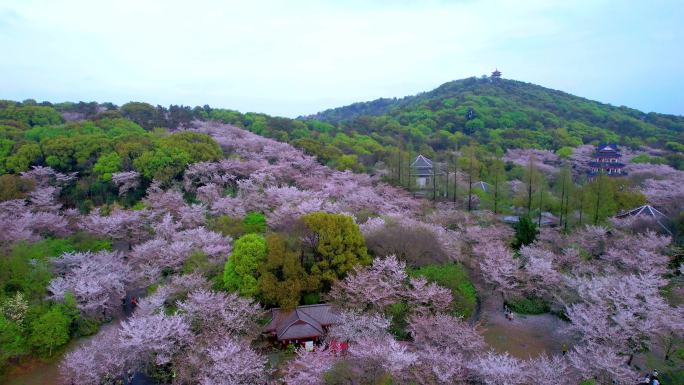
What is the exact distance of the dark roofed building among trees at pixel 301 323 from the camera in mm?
12445

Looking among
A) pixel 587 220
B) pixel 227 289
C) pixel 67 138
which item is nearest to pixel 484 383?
pixel 227 289

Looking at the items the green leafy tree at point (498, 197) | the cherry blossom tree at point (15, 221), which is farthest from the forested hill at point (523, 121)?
the cherry blossom tree at point (15, 221)

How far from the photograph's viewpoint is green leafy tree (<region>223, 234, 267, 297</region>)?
1334 cm

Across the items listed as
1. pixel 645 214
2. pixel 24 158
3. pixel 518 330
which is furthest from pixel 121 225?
pixel 645 214

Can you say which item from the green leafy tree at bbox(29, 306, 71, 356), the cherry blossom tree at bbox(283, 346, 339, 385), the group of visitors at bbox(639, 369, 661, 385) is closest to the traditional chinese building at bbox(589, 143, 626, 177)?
the group of visitors at bbox(639, 369, 661, 385)

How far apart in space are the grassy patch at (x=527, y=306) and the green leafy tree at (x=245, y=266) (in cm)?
923

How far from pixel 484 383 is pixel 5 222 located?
61.3 ft

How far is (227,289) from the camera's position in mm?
13828

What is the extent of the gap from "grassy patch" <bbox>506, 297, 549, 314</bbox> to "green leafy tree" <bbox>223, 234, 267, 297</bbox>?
9.23 meters

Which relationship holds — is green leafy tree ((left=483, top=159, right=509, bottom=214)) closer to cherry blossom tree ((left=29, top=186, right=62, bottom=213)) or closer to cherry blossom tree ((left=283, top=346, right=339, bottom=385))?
cherry blossom tree ((left=283, top=346, right=339, bottom=385))

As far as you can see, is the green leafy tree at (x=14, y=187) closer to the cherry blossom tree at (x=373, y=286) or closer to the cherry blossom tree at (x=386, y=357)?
the cherry blossom tree at (x=373, y=286)

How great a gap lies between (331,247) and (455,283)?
14.3 ft

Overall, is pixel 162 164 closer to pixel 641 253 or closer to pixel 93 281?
pixel 93 281

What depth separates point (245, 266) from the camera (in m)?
13.5
